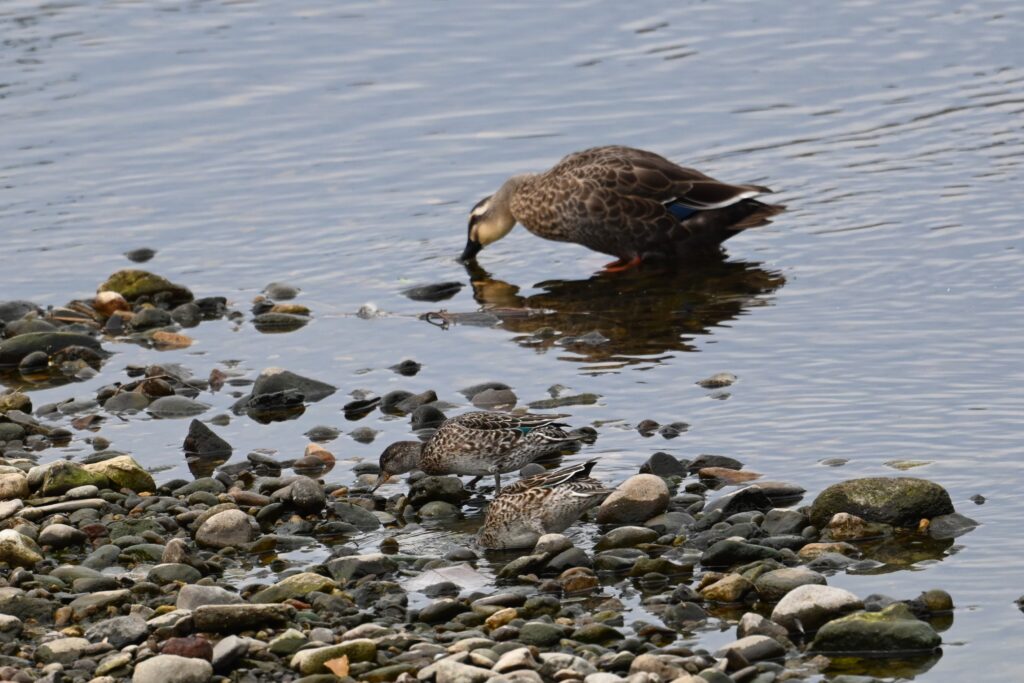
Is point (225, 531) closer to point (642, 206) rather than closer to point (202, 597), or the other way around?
point (202, 597)

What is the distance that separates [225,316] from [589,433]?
509 cm

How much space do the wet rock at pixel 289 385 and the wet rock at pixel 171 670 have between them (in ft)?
17.1

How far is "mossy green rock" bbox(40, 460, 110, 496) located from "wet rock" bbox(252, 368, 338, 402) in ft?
7.69

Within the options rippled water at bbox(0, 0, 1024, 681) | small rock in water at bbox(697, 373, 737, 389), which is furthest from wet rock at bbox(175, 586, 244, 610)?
small rock in water at bbox(697, 373, 737, 389)

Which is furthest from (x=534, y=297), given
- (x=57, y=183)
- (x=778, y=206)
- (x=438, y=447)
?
(x=57, y=183)

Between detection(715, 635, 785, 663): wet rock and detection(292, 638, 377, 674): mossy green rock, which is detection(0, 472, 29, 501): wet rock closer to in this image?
detection(292, 638, 377, 674): mossy green rock

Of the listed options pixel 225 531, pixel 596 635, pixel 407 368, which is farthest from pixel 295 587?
pixel 407 368

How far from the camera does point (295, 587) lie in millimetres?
8773

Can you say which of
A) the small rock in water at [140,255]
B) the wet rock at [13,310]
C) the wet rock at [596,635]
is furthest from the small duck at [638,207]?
the wet rock at [596,635]

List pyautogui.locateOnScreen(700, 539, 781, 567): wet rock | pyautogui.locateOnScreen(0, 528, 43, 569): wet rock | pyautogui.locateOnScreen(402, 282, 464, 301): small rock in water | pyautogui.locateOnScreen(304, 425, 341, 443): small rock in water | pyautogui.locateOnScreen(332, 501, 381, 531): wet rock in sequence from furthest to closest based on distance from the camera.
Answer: pyautogui.locateOnScreen(402, 282, 464, 301): small rock in water < pyautogui.locateOnScreen(304, 425, 341, 443): small rock in water < pyautogui.locateOnScreen(332, 501, 381, 531): wet rock < pyautogui.locateOnScreen(0, 528, 43, 569): wet rock < pyautogui.locateOnScreen(700, 539, 781, 567): wet rock

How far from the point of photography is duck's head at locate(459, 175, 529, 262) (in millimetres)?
17125

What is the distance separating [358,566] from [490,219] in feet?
27.8

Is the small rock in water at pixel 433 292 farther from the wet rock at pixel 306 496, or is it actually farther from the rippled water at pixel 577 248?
the wet rock at pixel 306 496

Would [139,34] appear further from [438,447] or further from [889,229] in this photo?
[438,447]
